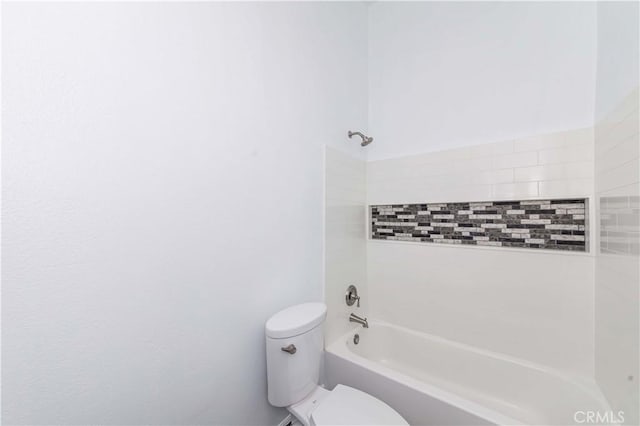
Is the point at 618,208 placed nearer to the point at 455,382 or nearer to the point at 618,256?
the point at 618,256

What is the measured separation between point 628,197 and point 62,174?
184 cm

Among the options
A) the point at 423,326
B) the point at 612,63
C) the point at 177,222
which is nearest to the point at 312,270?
the point at 177,222

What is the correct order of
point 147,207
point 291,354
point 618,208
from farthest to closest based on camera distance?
1. point 291,354
2. point 618,208
3. point 147,207

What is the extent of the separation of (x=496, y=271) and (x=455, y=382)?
0.75 metres

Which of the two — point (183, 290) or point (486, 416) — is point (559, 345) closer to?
point (486, 416)

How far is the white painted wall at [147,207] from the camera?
0.59 meters

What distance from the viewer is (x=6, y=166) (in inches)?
21.9

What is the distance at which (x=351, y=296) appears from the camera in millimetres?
1711

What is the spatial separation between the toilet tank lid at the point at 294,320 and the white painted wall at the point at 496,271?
0.83m

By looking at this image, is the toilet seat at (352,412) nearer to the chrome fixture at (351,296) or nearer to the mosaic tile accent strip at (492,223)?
the chrome fixture at (351,296)

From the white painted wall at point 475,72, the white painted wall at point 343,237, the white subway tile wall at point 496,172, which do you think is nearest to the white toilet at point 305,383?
the white painted wall at point 343,237

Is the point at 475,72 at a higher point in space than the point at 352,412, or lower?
higher

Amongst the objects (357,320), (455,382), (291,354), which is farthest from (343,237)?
(455,382)

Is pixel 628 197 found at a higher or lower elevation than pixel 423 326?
higher
